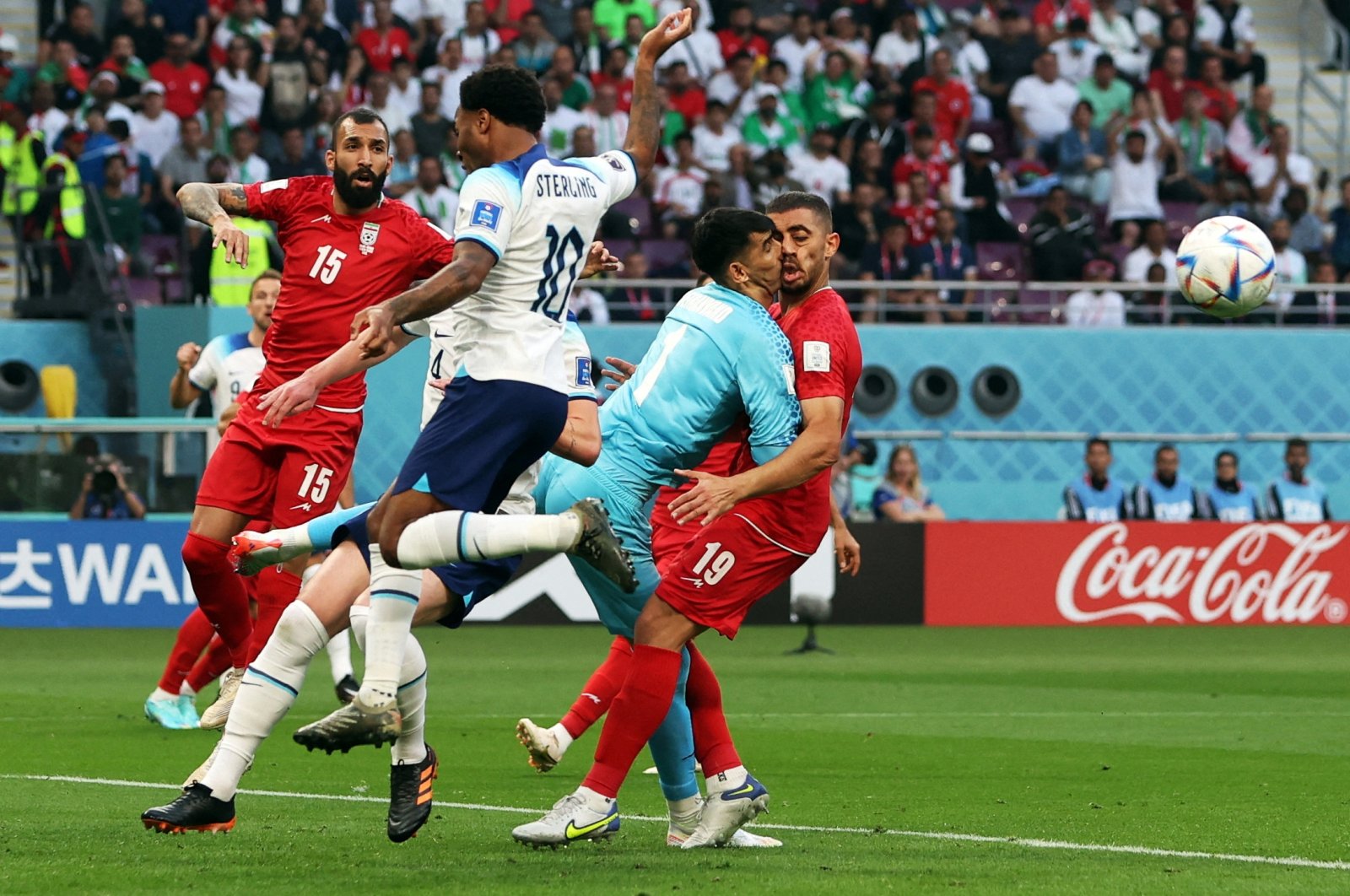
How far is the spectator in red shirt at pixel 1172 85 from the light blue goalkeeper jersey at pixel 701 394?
20.2 metres

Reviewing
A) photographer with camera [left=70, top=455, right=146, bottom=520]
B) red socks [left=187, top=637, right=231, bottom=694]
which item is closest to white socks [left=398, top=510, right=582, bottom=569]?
red socks [left=187, top=637, right=231, bottom=694]

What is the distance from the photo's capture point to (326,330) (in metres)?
9.05

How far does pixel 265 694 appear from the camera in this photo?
22.4ft

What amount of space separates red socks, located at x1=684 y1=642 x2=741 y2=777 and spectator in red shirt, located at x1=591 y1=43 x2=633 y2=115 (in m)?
16.8

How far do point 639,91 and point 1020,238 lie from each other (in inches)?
637

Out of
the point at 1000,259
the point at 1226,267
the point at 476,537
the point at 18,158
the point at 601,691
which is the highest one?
the point at 18,158

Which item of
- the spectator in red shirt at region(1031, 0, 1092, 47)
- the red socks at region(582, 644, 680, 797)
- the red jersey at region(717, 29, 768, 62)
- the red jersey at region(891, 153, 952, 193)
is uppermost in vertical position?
the spectator in red shirt at region(1031, 0, 1092, 47)

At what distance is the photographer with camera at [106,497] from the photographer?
18188 millimetres

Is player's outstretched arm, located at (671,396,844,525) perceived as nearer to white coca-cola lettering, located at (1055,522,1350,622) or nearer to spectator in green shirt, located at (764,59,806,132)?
white coca-cola lettering, located at (1055,522,1350,622)

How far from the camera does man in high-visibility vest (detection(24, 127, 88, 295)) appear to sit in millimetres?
20859

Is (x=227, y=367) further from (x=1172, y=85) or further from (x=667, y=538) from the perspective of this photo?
(x=1172, y=85)

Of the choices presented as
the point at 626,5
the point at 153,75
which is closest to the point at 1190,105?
the point at 626,5

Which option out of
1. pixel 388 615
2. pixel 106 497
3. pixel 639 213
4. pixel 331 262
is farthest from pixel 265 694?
pixel 639 213

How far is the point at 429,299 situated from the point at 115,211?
15481 mm
